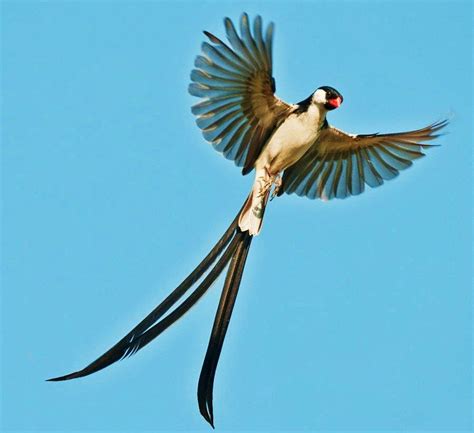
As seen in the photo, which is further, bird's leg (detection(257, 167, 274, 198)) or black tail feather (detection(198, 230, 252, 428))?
bird's leg (detection(257, 167, 274, 198))

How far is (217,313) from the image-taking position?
4535mm

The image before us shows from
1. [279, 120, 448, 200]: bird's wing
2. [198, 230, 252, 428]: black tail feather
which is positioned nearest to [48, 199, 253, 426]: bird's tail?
[198, 230, 252, 428]: black tail feather

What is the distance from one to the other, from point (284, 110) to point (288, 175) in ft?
1.61

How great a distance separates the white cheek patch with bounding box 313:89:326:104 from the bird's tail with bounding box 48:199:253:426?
691 mm

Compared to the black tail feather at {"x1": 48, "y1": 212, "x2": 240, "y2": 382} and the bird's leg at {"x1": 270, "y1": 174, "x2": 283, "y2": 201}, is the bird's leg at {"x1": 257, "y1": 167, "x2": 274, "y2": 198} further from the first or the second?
the black tail feather at {"x1": 48, "y1": 212, "x2": 240, "y2": 382}

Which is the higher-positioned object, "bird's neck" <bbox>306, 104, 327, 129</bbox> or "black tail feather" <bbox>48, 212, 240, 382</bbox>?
"bird's neck" <bbox>306, 104, 327, 129</bbox>

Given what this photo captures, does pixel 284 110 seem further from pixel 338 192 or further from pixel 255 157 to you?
pixel 338 192

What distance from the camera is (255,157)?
497 centimetres

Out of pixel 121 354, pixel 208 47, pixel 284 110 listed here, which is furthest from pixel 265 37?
pixel 121 354

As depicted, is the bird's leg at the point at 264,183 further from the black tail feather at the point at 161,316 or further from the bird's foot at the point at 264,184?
the black tail feather at the point at 161,316

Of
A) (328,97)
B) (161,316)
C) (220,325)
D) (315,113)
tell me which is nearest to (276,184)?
(315,113)

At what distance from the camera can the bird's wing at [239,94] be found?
4.44m

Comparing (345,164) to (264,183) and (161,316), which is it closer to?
(264,183)

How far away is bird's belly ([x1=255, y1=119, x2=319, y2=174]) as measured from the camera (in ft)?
15.9
